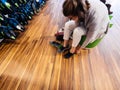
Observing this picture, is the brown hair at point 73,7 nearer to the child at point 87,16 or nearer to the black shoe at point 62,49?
the child at point 87,16

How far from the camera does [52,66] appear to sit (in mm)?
1554

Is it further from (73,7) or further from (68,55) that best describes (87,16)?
(68,55)

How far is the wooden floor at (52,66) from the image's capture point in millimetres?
1342

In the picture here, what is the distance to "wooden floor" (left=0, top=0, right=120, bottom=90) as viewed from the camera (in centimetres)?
134

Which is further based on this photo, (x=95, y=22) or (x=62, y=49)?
(x=62, y=49)

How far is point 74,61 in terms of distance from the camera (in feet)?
5.27

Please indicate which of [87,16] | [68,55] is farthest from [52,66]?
[87,16]

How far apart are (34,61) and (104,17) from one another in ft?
2.94

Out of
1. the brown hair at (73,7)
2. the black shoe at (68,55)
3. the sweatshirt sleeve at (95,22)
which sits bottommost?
the black shoe at (68,55)

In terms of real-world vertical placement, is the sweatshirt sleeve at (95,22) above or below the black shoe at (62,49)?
above

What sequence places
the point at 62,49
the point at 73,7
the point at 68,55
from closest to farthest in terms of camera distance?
the point at 73,7
the point at 68,55
the point at 62,49

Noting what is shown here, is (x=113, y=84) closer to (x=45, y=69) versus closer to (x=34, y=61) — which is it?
(x=45, y=69)

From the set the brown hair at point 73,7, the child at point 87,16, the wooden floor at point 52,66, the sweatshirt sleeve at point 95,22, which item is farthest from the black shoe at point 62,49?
the brown hair at point 73,7

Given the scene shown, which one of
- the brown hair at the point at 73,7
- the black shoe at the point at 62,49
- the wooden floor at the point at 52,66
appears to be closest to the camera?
the brown hair at the point at 73,7
